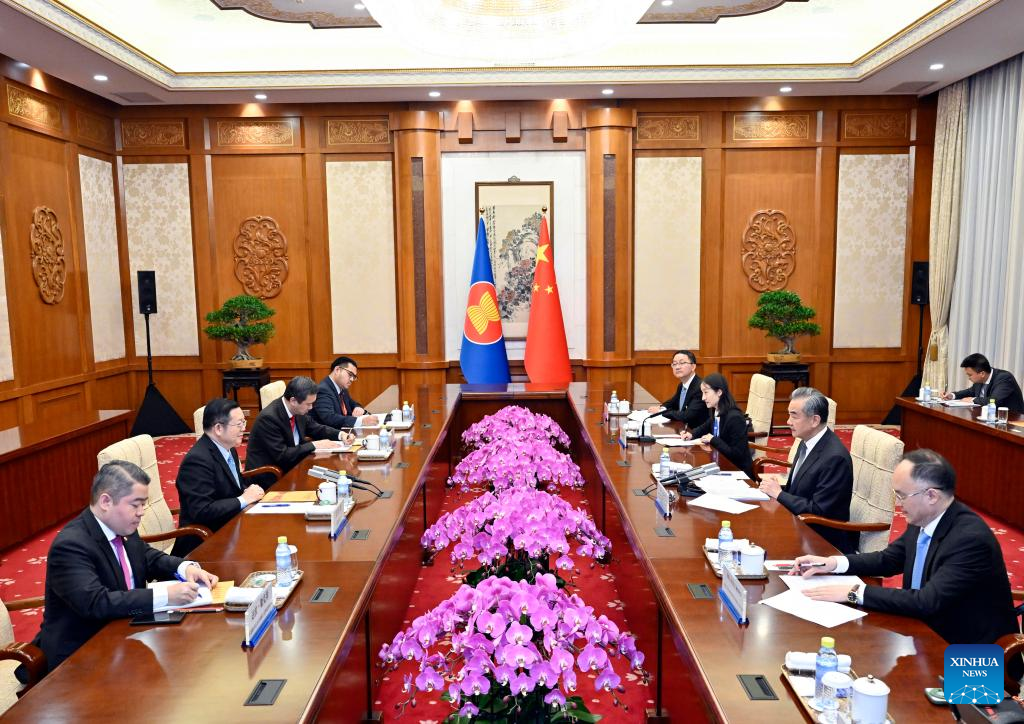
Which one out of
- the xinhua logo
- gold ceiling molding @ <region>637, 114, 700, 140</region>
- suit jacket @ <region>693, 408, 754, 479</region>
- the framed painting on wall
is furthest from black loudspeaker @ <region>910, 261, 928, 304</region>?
the xinhua logo

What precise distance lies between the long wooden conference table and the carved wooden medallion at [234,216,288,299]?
A: 531 centimetres

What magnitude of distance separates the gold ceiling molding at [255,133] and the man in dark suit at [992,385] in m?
7.10

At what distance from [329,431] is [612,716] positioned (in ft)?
10.1

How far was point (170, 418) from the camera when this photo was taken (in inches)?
329

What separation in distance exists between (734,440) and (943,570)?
7.59 feet

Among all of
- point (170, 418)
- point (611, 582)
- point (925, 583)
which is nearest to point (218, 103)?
point (170, 418)

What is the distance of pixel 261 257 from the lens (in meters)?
8.54

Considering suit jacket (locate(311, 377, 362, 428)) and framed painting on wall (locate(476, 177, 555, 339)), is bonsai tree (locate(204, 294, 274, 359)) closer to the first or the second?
suit jacket (locate(311, 377, 362, 428))

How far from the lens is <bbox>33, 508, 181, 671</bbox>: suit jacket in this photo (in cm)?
222

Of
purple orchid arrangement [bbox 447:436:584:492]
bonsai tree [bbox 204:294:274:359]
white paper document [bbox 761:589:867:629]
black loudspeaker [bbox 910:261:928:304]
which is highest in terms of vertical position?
black loudspeaker [bbox 910:261:928:304]

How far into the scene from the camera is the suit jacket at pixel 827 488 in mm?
3391

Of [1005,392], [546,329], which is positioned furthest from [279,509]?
[1005,392]

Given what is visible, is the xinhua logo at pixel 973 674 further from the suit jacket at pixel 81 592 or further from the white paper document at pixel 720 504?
the suit jacket at pixel 81 592

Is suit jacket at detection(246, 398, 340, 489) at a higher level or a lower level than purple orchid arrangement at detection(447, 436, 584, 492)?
lower
